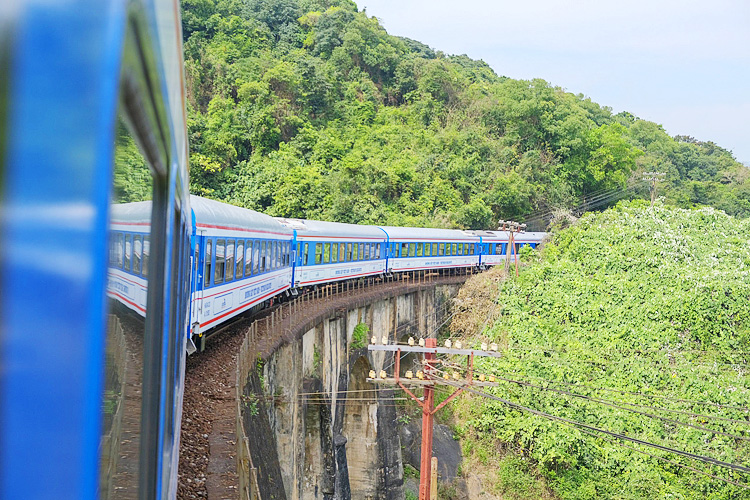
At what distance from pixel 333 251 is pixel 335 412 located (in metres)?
4.93

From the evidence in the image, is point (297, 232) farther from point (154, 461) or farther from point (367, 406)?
point (154, 461)

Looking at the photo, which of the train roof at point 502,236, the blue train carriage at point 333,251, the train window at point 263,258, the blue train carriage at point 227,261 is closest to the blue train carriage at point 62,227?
the blue train carriage at point 227,261

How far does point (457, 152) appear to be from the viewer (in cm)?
3966

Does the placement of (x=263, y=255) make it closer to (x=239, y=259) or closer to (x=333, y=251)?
(x=239, y=259)

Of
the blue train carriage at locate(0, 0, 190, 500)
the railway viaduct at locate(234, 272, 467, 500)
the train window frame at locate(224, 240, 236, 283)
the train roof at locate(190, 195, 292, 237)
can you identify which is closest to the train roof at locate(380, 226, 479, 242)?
the railway viaduct at locate(234, 272, 467, 500)

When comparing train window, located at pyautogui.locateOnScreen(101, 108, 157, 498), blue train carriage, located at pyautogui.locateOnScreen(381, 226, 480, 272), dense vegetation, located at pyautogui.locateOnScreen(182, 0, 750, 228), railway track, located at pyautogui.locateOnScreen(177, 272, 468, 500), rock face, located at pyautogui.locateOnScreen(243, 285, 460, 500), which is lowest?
rock face, located at pyautogui.locateOnScreen(243, 285, 460, 500)

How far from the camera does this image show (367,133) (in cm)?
3997

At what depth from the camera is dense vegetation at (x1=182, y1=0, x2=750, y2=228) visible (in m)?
33.8

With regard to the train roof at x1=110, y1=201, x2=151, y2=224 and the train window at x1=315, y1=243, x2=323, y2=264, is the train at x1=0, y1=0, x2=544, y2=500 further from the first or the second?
the train window at x1=315, y1=243, x2=323, y2=264

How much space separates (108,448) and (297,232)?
1667cm

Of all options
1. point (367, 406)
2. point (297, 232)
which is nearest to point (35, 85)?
point (297, 232)

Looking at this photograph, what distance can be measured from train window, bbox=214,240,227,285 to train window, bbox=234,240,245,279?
0.78 m

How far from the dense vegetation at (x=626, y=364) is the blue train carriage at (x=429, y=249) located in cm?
391

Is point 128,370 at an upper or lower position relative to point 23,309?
lower
